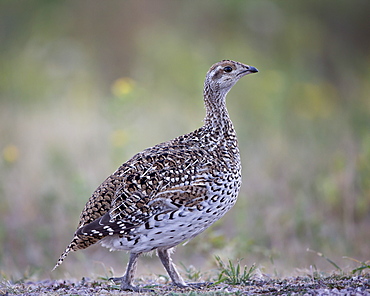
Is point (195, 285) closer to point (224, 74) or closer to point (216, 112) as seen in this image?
point (216, 112)

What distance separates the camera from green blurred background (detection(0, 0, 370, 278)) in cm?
852

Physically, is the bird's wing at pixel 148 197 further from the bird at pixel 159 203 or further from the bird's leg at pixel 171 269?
the bird's leg at pixel 171 269

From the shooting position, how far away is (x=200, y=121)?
7.86m

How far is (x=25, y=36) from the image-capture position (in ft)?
58.7

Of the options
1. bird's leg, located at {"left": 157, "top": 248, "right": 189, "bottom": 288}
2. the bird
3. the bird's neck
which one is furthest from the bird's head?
bird's leg, located at {"left": 157, "top": 248, "right": 189, "bottom": 288}

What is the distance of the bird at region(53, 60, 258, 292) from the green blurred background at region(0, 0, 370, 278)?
100 centimetres

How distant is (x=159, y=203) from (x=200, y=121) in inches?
108

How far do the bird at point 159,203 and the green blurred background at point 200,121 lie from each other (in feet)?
3.28

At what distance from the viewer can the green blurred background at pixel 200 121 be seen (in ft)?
28.0

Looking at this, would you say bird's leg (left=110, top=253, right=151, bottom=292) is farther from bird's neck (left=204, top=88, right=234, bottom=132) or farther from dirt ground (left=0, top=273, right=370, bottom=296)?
bird's neck (left=204, top=88, right=234, bottom=132)

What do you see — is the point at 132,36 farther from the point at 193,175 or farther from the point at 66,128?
the point at 193,175

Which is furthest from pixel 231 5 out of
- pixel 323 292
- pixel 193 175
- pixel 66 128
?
pixel 323 292

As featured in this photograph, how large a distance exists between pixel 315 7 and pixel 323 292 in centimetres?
1193

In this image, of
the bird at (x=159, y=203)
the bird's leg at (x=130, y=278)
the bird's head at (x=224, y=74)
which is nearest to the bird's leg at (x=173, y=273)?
the bird at (x=159, y=203)
